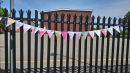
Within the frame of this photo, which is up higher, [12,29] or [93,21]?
[93,21]

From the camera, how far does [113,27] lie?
9.14 ft

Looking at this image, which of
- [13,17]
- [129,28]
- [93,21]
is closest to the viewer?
[13,17]

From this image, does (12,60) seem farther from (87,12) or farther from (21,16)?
(87,12)

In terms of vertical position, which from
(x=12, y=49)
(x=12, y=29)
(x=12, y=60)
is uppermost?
(x=12, y=29)

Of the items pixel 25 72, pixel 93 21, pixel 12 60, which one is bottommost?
pixel 25 72

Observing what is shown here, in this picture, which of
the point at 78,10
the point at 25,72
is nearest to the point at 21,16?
the point at 25,72

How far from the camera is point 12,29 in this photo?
2350 mm

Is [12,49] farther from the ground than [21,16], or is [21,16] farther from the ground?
[21,16]

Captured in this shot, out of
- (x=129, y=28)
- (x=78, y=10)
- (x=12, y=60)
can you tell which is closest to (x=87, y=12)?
(x=78, y=10)

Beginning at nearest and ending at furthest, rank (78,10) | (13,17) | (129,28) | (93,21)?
1. (13,17)
2. (93,21)
3. (129,28)
4. (78,10)

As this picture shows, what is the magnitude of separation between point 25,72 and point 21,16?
6.20ft

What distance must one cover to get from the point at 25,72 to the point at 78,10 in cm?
2557

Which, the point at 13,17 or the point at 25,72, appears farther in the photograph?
the point at 25,72

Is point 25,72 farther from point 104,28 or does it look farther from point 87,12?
point 87,12
